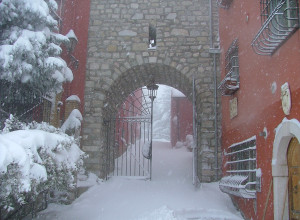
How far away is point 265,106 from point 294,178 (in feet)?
3.47

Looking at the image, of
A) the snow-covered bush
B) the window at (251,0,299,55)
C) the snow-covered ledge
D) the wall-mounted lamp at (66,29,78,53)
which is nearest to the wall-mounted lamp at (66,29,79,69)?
the wall-mounted lamp at (66,29,78,53)

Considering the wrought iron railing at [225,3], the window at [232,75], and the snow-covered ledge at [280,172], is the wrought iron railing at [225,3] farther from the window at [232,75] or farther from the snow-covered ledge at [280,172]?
the snow-covered ledge at [280,172]

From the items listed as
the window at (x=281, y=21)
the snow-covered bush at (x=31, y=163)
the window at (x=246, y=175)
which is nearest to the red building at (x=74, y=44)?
the snow-covered bush at (x=31, y=163)

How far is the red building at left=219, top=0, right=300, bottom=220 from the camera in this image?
3.61 meters

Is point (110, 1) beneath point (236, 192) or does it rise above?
above

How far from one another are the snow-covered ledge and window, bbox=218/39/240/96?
1.91m

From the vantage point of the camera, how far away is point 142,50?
24.8 feet

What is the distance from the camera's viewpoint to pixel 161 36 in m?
7.61

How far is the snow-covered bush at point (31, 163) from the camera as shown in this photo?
10.7 ft

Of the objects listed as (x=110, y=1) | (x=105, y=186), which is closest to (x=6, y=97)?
(x=105, y=186)

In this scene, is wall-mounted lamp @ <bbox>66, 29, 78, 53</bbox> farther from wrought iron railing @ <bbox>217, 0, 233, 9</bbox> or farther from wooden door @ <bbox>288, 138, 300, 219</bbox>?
wooden door @ <bbox>288, 138, 300, 219</bbox>

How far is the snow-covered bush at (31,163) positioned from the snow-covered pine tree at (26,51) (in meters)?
0.76

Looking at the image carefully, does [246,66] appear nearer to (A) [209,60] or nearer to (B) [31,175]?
(A) [209,60]

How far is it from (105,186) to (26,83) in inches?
119
